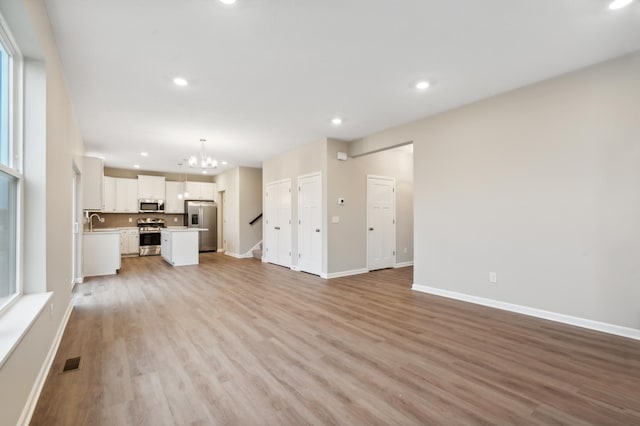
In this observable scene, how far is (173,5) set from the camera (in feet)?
7.09

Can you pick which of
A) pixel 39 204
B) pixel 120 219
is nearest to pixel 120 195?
pixel 120 219

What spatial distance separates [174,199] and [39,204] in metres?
8.30

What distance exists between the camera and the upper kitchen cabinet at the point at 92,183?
18.5 feet

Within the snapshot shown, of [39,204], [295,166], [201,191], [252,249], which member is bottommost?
[252,249]

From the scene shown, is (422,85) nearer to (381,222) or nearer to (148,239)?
(381,222)

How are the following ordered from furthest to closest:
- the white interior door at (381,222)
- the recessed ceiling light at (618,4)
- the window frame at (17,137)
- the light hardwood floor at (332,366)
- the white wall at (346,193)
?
the white interior door at (381,222) < the white wall at (346,193) < the recessed ceiling light at (618,4) < the window frame at (17,137) < the light hardwood floor at (332,366)

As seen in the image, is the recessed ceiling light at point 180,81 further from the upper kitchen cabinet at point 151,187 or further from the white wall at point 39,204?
the upper kitchen cabinet at point 151,187

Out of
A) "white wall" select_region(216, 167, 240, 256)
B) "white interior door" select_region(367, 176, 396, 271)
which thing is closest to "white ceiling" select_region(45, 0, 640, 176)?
"white interior door" select_region(367, 176, 396, 271)

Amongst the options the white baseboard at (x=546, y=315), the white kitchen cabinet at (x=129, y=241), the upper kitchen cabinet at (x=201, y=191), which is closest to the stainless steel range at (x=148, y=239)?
the white kitchen cabinet at (x=129, y=241)

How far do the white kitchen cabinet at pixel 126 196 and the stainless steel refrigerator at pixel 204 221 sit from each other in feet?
4.95

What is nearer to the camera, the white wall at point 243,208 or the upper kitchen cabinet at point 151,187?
the white wall at point 243,208

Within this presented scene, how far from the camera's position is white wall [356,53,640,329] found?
2.86 metres

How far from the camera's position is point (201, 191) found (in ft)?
33.5

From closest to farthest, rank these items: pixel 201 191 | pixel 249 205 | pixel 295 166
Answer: pixel 295 166 < pixel 249 205 < pixel 201 191
